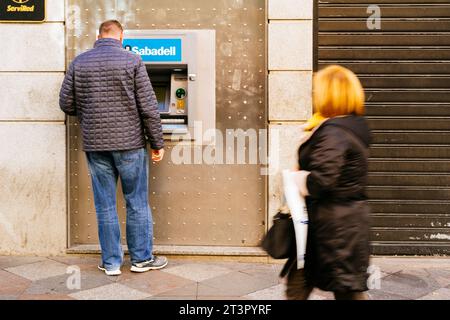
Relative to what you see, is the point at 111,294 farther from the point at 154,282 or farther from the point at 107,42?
the point at 107,42

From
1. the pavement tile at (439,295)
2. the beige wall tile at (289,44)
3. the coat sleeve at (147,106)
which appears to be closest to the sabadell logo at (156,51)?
the coat sleeve at (147,106)

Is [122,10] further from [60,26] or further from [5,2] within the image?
[5,2]

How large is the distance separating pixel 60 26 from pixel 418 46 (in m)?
3.40

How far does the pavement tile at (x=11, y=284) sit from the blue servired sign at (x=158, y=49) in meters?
2.21

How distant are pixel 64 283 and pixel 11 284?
1.38ft

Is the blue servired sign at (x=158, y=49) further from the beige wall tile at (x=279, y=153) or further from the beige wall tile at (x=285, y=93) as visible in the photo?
the beige wall tile at (x=279, y=153)

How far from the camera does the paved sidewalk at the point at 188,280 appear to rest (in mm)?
4684

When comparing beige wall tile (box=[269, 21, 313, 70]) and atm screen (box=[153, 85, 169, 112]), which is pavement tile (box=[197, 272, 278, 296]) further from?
beige wall tile (box=[269, 21, 313, 70])

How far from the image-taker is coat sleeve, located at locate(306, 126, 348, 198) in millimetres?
3213

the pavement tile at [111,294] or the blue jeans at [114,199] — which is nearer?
the pavement tile at [111,294]

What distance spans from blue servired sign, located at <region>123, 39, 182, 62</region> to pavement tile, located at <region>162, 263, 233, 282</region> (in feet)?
6.19

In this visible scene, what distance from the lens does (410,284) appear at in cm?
504

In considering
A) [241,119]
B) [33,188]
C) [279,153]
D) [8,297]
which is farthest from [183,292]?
[33,188]

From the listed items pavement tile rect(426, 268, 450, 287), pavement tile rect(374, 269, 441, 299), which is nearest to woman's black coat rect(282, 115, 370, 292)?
pavement tile rect(374, 269, 441, 299)
